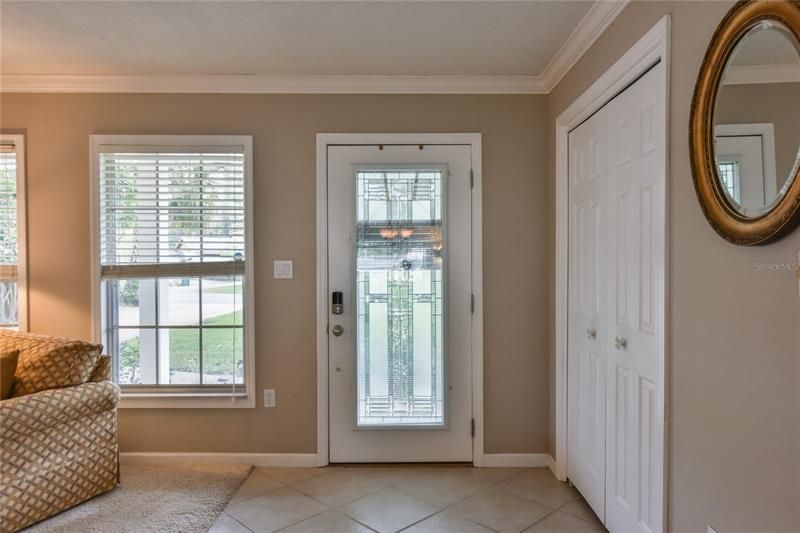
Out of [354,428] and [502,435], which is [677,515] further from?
[354,428]

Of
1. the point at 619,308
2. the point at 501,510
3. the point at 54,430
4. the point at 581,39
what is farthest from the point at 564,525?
the point at 54,430

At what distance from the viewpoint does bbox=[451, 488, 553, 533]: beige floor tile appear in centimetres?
216

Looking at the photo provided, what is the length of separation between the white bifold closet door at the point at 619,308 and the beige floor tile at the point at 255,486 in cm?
171

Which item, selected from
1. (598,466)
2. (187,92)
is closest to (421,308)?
(598,466)

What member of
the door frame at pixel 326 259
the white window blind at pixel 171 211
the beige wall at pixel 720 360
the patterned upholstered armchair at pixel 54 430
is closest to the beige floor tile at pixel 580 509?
the door frame at pixel 326 259

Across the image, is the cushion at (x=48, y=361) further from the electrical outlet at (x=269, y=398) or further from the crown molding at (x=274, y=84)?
the crown molding at (x=274, y=84)

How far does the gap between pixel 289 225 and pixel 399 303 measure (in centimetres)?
85

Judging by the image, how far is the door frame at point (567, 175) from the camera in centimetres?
155

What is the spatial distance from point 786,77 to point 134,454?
353 cm

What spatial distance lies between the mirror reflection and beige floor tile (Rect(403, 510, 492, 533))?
1.79 meters

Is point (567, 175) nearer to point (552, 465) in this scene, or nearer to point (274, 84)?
point (552, 465)

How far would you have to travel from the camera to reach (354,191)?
8.98 feet

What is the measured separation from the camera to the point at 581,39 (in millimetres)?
2158

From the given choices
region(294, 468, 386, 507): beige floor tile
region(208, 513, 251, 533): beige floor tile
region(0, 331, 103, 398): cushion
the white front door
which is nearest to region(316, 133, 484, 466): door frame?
the white front door
